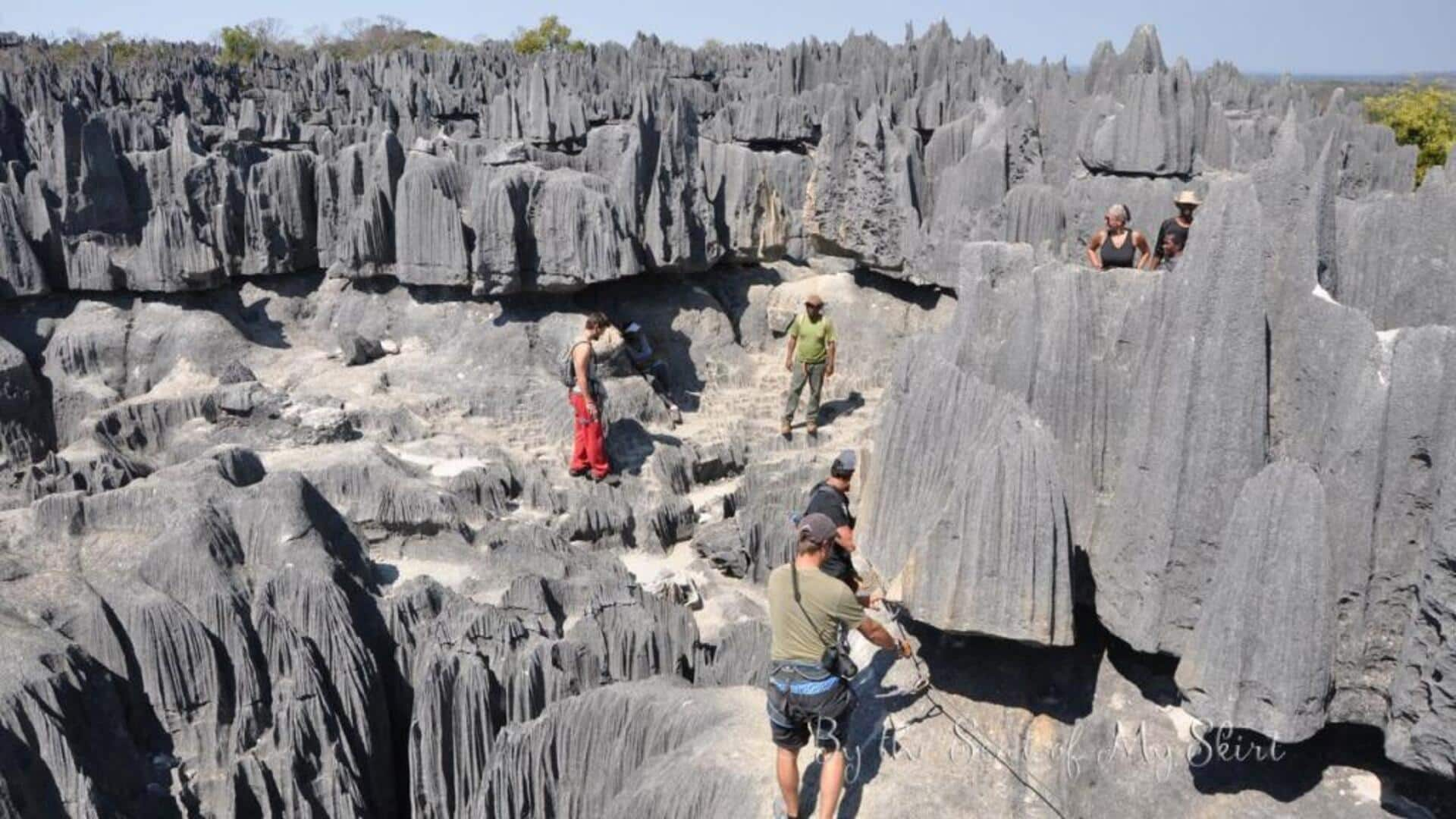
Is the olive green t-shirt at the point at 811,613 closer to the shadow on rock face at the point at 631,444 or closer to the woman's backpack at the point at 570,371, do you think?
the woman's backpack at the point at 570,371

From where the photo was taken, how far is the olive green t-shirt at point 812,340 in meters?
12.0

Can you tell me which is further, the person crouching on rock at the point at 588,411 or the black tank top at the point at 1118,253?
the person crouching on rock at the point at 588,411

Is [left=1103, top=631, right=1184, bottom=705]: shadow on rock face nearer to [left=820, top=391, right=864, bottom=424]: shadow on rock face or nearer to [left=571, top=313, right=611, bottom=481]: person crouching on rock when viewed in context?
[left=571, top=313, right=611, bottom=481]: person crouching on rock

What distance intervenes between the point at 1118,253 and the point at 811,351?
15.4 feet

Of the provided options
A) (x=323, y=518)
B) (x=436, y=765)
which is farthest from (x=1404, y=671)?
(x=323, y=518)

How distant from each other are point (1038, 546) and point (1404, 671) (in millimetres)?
1482

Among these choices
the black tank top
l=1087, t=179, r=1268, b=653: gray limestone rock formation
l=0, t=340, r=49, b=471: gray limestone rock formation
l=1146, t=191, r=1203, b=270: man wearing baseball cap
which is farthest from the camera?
A: l=0, t=340, r=49, b=471: gray limestone rock formation

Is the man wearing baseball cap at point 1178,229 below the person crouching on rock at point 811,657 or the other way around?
the other way around

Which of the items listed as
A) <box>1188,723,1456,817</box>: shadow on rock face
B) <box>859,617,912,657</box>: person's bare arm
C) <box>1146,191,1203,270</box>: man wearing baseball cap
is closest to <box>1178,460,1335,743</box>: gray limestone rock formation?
<box>1188,723,1456,817</box>: shadow on rock face

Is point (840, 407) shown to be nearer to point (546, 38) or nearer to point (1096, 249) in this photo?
point (1096, 249)

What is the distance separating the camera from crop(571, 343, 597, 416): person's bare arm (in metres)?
11.0

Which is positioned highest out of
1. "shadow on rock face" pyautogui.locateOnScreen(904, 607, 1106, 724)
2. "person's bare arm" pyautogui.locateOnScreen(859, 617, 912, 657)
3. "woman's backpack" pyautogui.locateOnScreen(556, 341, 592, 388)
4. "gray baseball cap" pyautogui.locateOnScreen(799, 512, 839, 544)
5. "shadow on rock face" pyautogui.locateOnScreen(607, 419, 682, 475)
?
"gray baseball cap" pyautogui.locateOnScreen(799, 512, 839, 544)

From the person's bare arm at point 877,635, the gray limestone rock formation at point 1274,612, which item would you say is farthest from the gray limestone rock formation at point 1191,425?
the person's bare arm at point 877,635

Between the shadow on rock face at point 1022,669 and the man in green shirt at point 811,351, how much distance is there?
5869mm
